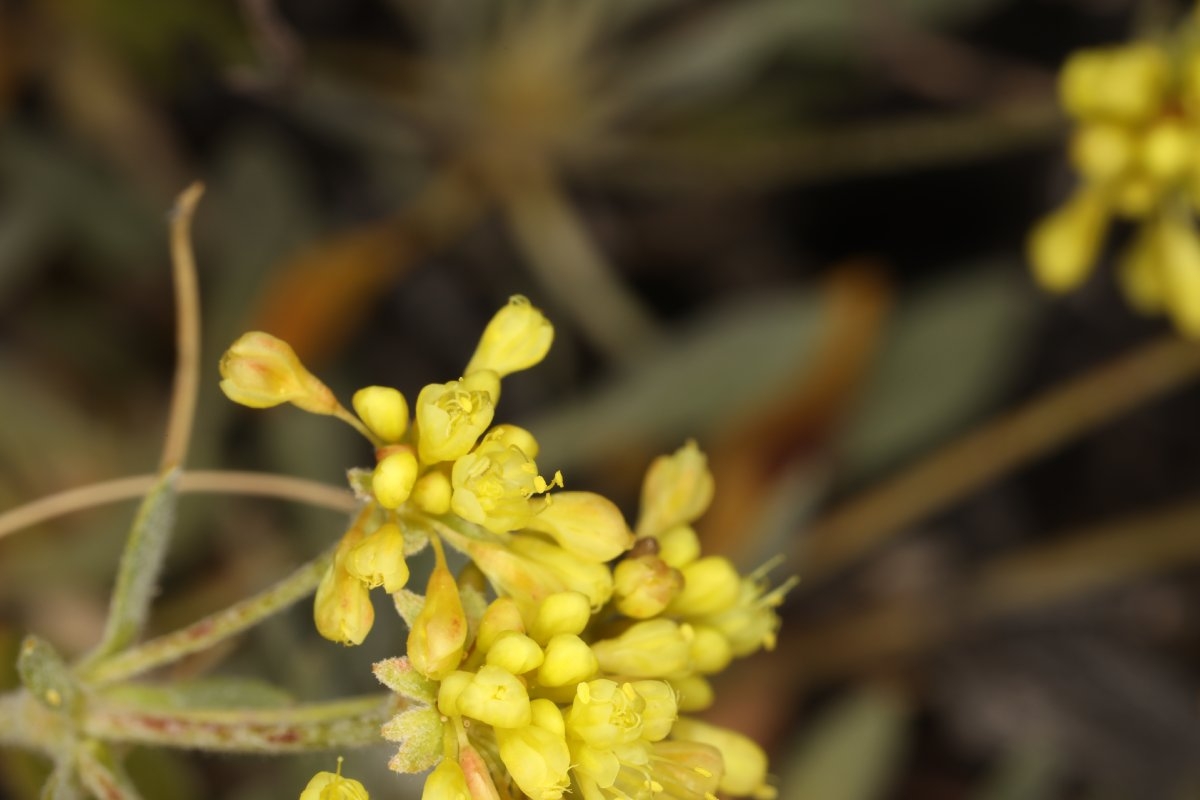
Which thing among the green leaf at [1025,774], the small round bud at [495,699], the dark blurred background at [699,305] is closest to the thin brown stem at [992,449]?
the dark blurred background at [699,305]

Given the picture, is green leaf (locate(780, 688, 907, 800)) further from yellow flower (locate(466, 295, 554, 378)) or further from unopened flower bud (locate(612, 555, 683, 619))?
yellow flower (locate(466, 295, 554, 378))

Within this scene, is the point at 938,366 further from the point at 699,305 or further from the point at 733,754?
the point at 733,754

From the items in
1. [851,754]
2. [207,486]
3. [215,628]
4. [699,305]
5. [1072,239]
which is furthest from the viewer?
[699,305]

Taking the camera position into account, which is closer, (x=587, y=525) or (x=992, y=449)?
(x=587, y=525)

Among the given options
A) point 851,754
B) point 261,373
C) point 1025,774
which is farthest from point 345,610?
point 1025,774

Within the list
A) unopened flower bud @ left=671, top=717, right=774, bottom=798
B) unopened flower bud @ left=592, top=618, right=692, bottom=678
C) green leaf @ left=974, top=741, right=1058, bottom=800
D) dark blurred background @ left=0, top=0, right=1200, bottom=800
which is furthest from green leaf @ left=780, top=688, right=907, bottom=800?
unopened flower bud @ left=592, top=618, right=692, bottom=678

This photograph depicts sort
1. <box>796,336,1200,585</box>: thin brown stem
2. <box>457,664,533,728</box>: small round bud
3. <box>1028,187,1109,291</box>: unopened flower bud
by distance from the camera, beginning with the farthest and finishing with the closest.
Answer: <box>796,336,1200,585</box>: thin brown stem < <box>1028,187,1109,291</box>: unopened flower bud < <box>457,664,533,728</box>: small round bud
